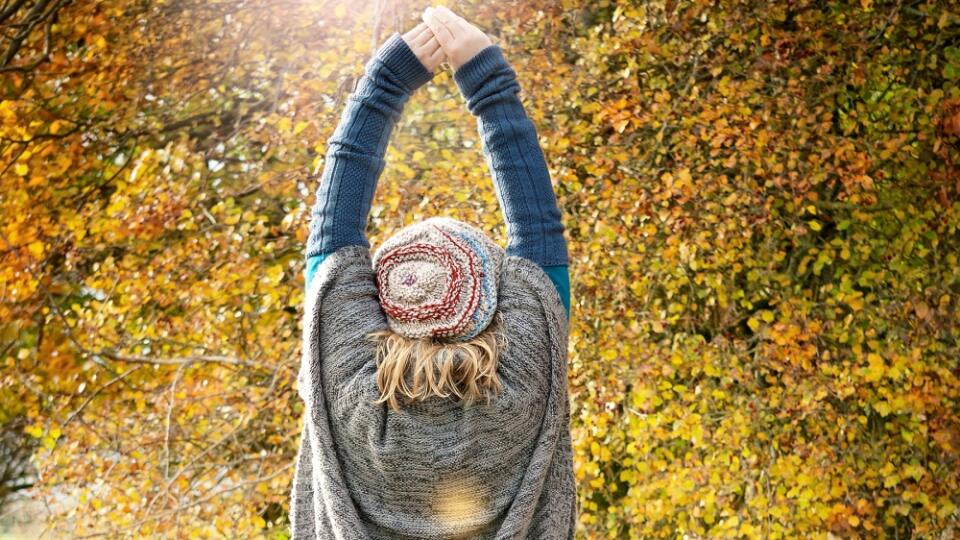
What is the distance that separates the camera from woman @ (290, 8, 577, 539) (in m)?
1.56

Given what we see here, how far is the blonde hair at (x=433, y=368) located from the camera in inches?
60.0

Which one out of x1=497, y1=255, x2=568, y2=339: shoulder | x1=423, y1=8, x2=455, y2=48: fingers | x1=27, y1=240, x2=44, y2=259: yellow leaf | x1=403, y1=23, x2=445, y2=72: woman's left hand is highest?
x1=423, y1=8, x2=455, y2=48: fingers

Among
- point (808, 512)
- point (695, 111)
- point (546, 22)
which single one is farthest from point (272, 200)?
point (808, 512)

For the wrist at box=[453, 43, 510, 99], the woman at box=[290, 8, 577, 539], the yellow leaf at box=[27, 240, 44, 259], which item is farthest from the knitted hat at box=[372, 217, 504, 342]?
the yellow leaf at box=[27, 240, 44, 259]

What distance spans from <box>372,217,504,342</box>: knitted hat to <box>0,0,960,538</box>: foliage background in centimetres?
333

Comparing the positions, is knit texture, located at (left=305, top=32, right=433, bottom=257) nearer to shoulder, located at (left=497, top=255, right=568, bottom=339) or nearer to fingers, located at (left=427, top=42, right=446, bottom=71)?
fingers, located at (left=427, top=42, right=446, bottom=71)

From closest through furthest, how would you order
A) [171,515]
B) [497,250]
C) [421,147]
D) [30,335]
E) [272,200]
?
1. [497,250]
2. [171,515]
3. [421,147]
4. [272,200]
5. [30,335]

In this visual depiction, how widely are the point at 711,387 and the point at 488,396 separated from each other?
4645 millimetres

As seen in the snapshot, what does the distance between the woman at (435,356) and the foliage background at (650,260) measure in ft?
10.7

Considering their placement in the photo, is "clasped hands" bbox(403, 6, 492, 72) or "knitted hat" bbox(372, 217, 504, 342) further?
"clasped hands" bbox(403, 6, 492, 72)

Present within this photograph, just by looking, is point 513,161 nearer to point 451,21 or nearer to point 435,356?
point 451,21

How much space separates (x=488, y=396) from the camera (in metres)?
1.55

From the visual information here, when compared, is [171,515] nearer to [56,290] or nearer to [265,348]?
[265,348]

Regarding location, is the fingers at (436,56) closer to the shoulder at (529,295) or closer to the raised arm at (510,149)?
the raised arm at (510,149)
